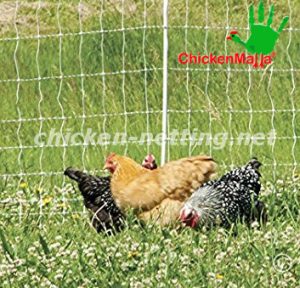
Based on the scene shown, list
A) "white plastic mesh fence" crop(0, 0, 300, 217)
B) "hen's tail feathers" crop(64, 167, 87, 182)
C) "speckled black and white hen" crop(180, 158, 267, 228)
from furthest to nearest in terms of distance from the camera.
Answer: "white plastic mesh fence" crop(0, 0, 300, 217) < "hen's tail feathers" crop(64, 167, 87, 182) < "speckled black and white hen" crop(180, 158, 267, 228)

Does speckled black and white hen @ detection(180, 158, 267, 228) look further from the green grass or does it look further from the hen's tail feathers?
the hen's tail feathers

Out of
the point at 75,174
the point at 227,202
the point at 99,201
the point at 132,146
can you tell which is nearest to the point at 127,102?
the point at 132,146

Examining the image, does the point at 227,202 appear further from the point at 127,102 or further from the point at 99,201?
the point at 127,102

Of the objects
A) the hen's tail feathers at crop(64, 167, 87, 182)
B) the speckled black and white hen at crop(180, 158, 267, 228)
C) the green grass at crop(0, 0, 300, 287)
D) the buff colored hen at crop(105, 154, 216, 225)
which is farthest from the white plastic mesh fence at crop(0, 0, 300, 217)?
the speckled black and white hen at crop(180, 158, 267, 228)

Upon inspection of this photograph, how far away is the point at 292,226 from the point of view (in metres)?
6.57

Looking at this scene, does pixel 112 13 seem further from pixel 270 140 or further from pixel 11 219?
pixel 11 219

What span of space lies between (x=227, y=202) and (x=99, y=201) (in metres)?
0.65

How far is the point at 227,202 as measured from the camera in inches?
261

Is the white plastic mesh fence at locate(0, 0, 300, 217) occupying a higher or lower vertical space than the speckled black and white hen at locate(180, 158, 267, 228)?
higher

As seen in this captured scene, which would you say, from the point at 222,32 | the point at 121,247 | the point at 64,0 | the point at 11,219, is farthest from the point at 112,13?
the point at 121,247

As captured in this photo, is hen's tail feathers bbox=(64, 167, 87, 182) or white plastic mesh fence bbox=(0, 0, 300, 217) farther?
white plastic mesh fence bbox=(0, 0, 300, 217)

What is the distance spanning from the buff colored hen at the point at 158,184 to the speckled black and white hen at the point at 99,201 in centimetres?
A: 5

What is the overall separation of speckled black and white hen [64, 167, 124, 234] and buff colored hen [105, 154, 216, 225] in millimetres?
48

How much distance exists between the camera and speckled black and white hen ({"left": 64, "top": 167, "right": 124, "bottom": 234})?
A: 21.7ft
